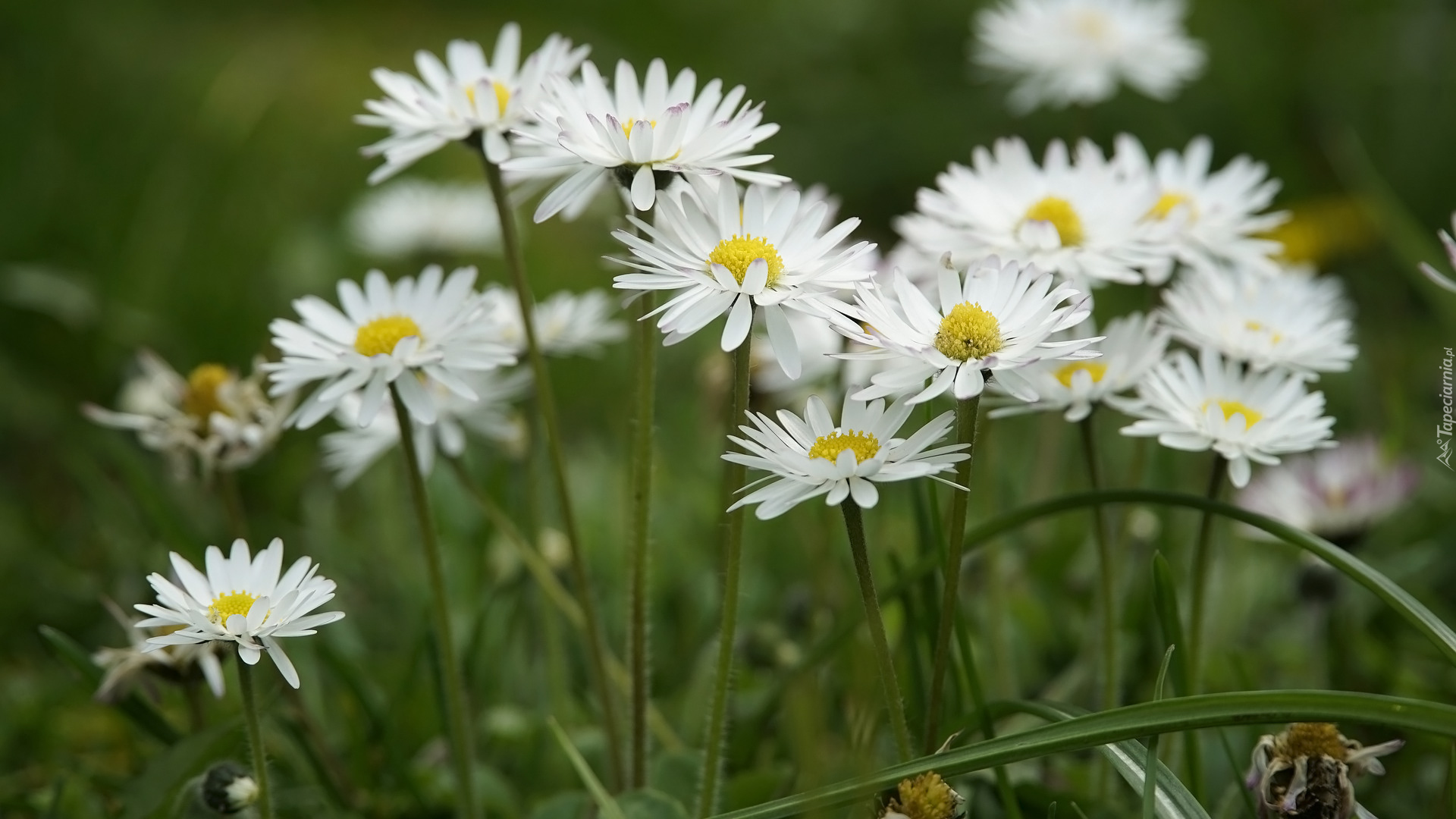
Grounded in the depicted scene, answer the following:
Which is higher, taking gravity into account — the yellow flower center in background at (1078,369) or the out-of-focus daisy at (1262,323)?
the out-of-focus daisy at (1262,323)

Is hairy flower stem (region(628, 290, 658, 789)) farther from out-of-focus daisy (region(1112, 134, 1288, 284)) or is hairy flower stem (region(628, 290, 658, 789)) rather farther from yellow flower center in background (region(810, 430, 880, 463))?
out-of-focus daisy (region(1112, 134, 1288, 284))

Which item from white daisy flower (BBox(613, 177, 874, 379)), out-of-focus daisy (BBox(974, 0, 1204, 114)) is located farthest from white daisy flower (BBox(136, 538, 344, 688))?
out-of-focus daisy (BBox(974, 0, 1204, 114))

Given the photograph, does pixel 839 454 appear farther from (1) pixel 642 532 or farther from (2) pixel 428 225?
(2) pixel 428 225

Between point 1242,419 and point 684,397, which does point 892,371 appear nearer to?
point 1242,419

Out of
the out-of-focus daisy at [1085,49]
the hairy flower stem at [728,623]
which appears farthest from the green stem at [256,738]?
the out-of-focus daisy at [1085,49]

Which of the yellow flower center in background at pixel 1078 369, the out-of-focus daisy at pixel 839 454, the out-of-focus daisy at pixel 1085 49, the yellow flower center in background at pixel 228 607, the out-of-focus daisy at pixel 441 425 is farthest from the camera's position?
the out-of-focus daisy at pixel 1085 49

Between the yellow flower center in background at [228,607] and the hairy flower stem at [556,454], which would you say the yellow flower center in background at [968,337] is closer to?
the hairy flower stem at [556,454]

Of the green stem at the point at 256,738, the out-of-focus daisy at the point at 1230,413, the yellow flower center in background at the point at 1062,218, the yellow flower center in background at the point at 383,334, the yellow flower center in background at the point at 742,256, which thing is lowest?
the green stem at the point at 256,738
